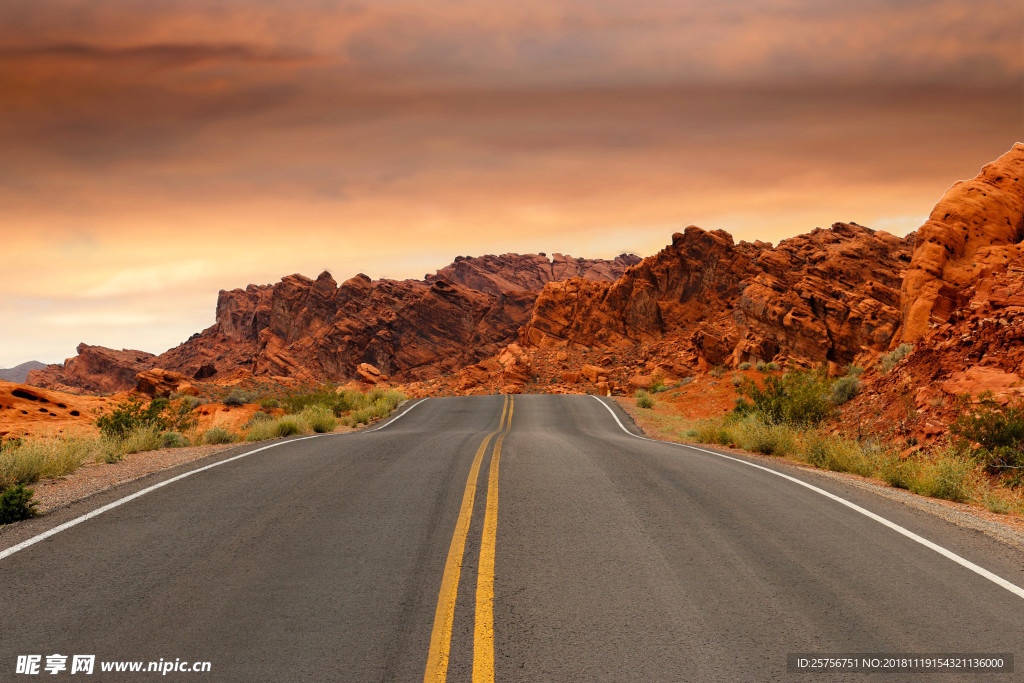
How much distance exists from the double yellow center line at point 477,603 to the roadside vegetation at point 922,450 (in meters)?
8.29

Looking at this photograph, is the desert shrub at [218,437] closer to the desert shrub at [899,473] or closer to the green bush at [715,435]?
the green bush at [715,435]

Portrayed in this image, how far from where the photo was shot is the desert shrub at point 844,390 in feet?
65.8

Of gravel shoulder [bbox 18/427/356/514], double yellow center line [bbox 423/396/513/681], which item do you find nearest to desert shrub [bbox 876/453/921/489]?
double yellow center line [bbox 423/396/513/681]

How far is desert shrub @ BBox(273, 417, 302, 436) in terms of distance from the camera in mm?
18409

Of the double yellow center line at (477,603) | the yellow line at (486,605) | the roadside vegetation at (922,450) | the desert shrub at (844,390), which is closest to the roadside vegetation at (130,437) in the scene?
the double yellow center line at (477,603)

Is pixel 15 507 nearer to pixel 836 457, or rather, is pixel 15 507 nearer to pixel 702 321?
pixel 836 457

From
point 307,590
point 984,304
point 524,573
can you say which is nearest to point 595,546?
point 524,573

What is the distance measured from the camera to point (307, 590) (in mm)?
4941

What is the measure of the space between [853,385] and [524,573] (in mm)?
19240

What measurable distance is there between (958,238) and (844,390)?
712cm

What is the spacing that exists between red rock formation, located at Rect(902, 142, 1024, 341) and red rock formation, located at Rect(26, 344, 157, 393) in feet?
443

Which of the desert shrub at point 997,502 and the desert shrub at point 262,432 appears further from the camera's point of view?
the desert shrub at point 262,432

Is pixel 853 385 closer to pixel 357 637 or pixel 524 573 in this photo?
pixel 524 573

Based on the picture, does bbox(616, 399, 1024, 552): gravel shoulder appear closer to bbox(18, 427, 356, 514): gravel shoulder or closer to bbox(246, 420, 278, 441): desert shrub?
bbox(18, 427, 356, 514): gravel shoulder
